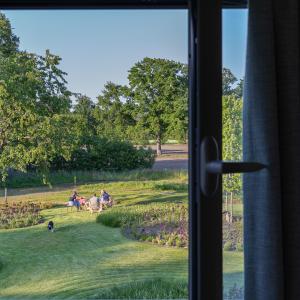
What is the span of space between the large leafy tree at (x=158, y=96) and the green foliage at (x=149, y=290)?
1.55 feet

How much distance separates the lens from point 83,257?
1358mm

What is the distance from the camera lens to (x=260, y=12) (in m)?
0.87

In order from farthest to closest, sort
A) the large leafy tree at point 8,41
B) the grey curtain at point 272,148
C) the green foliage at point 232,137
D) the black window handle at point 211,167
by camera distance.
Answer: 1. the large leafy tree at point 8,41
2. the green foliage at point 232,137
3. the grey curtain at point 272,148
4. the black window handle at point 211,167

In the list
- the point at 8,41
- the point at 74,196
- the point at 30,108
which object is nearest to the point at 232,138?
the point at 74,196

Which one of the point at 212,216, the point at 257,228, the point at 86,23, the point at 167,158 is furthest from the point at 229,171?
the point at 86,23

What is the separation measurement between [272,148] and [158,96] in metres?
0.62

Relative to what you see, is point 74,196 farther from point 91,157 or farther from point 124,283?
point 124,283

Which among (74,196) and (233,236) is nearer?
(233,236)

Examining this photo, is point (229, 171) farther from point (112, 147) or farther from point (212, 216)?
point (112, 147)

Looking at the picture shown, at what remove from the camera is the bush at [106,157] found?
1.37m

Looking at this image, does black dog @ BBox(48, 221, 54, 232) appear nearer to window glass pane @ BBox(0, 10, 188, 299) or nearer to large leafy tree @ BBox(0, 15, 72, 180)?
window glass pane @ BBox(0, 10, 188, 299)

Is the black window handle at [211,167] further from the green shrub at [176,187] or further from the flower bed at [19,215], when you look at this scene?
the flower bed at [19,215]

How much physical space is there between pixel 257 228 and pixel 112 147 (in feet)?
2.15

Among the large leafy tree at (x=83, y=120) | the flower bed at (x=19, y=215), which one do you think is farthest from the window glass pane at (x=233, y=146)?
the flower bed at (x=19, y=215)
